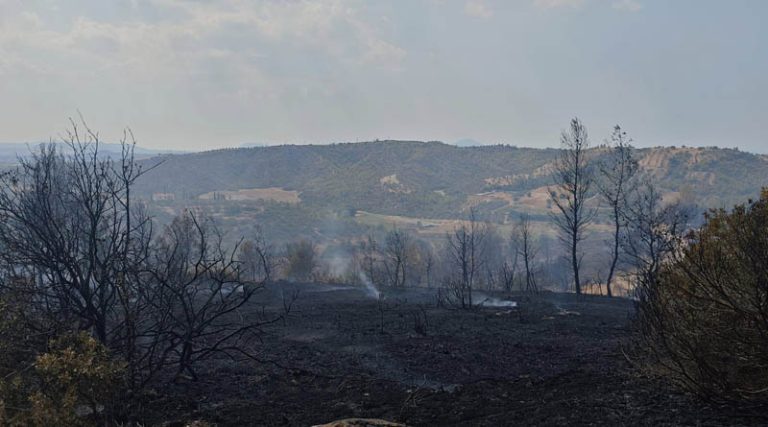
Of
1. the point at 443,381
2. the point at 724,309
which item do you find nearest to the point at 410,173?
the point at 443,381

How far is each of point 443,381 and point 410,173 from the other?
462ft

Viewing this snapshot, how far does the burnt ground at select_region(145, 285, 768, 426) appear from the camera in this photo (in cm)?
778

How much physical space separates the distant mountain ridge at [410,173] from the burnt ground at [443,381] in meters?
101

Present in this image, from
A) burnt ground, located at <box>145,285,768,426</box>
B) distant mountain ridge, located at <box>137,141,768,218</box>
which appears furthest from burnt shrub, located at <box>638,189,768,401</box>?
distant mountain ridge, located at <box>137,141,768,218</box>

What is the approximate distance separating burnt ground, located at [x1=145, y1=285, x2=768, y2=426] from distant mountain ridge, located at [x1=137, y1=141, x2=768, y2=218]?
101375mm

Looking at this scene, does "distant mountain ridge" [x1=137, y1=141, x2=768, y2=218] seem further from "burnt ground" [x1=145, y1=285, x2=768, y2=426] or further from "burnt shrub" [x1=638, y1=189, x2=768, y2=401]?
"burnt shrub" [x1=638, y1=189, x2=768, y2=401]

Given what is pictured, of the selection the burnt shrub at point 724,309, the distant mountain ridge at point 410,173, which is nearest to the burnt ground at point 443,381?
the burnt shrub at point 724,309

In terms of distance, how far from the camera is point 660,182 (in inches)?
4626

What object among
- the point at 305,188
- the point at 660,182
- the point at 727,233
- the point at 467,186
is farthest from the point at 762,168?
the point at 727,233

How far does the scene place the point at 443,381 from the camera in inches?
434

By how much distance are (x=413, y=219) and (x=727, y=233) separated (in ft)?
388

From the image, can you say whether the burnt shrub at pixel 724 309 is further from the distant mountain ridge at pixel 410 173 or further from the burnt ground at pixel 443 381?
the distant mountain ridge at pixel 410 173

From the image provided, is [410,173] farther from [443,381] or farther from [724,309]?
[724,309]

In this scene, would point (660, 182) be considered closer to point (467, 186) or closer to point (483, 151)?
point (467, 186)
